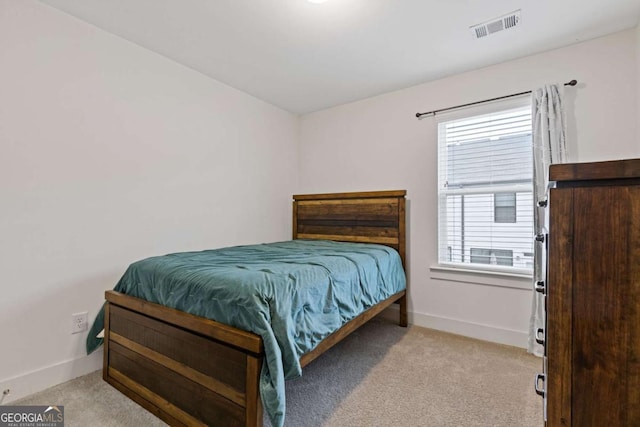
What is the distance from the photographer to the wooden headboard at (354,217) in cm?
291

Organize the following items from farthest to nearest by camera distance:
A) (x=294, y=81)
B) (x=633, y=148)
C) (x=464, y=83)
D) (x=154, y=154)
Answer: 1. (x=294, y=81)
2. (x=464, y=83)
3. (x=154, y=154)
4. (x=633, y=148)

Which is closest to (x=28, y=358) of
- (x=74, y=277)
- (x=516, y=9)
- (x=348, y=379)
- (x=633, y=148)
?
(x=74, y=277)

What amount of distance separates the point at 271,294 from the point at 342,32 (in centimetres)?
186

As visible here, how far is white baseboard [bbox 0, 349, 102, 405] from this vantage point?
67.5 inches

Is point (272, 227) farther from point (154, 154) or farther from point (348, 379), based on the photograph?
point (348, 379)

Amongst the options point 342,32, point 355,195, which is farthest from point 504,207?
point 342,32

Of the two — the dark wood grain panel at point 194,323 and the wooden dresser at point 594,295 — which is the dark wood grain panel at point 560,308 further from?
the dark wood grain panel at point 194,323

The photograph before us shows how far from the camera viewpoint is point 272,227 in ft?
11.5

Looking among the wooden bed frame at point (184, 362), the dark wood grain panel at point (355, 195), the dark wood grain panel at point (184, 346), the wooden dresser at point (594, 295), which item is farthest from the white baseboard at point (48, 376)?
the wooden dresser at point (594, 295)

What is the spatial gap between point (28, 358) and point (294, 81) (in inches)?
111

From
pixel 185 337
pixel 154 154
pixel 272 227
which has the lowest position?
pixel 185 337

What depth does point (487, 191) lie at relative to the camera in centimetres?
259

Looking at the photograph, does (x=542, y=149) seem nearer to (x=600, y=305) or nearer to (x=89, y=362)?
(x=600, y=305)

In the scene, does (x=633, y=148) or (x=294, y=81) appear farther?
(x=294, y=81)
